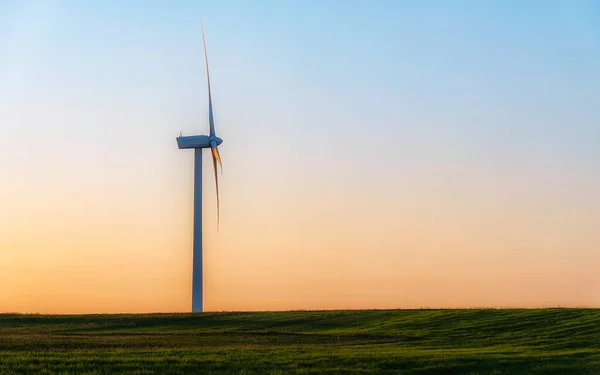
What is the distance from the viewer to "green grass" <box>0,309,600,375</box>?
30.8 metres

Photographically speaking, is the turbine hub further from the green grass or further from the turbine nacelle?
the green grass

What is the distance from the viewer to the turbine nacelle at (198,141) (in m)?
71.9

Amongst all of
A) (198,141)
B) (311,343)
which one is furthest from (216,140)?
(311,343)

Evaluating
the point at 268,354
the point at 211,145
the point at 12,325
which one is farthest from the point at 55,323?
the point at 268,354

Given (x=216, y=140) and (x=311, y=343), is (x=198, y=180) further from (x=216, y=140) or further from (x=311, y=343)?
(x=311, y=343)

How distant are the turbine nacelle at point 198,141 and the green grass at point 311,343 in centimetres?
1445

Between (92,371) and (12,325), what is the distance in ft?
119

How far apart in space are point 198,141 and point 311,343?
1237 inches

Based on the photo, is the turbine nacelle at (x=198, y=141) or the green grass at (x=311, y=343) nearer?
the green grass at (x=311, y=343)

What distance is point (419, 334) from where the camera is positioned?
169ft

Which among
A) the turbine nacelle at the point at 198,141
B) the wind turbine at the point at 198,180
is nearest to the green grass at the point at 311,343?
the wind turbine at the point at 198,180

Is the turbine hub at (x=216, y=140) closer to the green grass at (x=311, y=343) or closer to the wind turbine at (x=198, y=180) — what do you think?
the wind turbine at (x=198, y=180)

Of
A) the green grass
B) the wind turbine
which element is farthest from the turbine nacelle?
the green grass

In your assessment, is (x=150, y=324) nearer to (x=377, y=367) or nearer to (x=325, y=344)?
(x=325, y=344)
